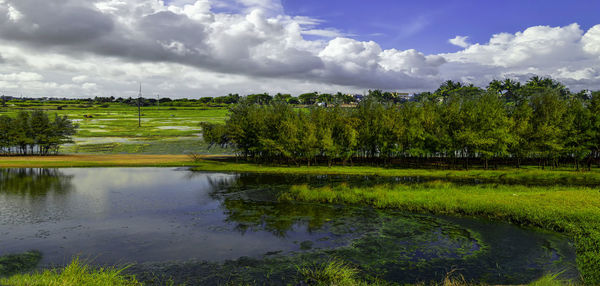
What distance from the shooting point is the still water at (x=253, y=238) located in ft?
92.9

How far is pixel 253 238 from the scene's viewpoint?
36.4 metres

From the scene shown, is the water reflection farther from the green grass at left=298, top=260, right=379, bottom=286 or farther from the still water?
the green grass at left=298, top=260, right=379, bottom=286

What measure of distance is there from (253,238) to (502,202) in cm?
3202

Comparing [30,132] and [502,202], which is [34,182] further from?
[502,202]

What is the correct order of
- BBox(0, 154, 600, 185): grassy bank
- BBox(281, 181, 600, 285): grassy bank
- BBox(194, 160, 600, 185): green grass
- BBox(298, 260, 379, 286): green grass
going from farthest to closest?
BBox(0, 154, 600, 185): grassy bank → BBox(194, 160, 600, 185): green grass → BBox(281, 181, 600, 285): grassy bank → BBox(298, 260, 379, 286): green grass

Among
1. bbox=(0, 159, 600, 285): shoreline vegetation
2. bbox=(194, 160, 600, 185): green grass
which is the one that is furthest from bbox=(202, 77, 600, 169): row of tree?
bbox=(0, 159, 600, 285): shoreline vegetation

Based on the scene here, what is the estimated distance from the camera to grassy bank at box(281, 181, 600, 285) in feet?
115

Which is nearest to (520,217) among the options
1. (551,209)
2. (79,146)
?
(551,209)

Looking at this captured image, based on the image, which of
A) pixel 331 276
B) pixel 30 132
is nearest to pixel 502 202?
pixel 331 276

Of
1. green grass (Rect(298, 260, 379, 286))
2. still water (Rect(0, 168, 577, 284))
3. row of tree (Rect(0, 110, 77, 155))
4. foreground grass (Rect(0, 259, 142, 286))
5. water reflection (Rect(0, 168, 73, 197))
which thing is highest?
row of tree (Rect(0, 110, 77, 155))

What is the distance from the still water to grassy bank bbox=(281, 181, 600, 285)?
2477 millimetres

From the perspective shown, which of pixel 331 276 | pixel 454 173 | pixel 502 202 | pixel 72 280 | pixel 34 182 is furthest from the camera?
pixel 454 173

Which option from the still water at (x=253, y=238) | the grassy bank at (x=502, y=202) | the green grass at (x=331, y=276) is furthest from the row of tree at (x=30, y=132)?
the green grass at (x=331, y=276)

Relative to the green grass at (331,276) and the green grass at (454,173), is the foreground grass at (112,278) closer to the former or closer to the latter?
the green grass at (331,276)
